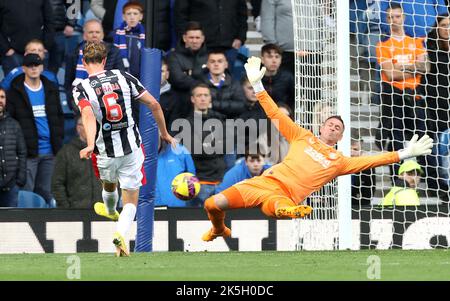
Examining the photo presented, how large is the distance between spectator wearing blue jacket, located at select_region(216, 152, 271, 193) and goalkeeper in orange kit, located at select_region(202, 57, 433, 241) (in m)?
3.39

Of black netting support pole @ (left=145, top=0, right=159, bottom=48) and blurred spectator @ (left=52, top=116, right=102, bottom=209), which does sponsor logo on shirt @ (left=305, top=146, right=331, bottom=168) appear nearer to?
black netting support pole @ (left=145, top=0, right=159, bottom=48)

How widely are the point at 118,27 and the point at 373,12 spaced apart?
3796 mm

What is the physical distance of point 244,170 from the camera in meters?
16.5

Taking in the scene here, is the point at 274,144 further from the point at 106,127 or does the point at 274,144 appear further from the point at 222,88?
the point at 106,127

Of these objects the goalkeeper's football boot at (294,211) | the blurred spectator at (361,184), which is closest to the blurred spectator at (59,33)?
the blurred spectator at (361,184)

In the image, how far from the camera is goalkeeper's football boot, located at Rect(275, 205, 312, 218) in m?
11.6

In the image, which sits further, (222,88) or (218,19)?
(218,19)

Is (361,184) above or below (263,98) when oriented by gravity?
below

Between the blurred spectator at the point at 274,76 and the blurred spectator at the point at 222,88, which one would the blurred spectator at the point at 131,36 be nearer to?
the blurred spectator at the point at 222,88

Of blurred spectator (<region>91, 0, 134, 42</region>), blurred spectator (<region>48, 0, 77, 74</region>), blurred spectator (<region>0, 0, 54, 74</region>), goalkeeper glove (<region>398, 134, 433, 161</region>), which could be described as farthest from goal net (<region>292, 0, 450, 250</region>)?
blurred spectator (<region>0, 0, 54, 74</region>)

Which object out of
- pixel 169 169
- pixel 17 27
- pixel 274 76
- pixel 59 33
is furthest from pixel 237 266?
pixel 59 33

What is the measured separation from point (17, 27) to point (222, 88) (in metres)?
3.16

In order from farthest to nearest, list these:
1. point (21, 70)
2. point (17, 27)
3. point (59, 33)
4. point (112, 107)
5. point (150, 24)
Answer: point (59, 33) < point (17, 27) < point (21, 70) < point (150, 24) < point (112, 107)

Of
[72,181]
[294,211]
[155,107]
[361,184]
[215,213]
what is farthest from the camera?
[361,184]
